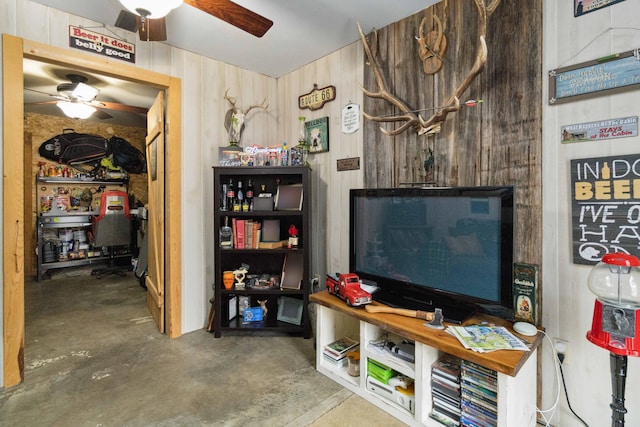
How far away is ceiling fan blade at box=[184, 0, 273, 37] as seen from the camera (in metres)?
1.47

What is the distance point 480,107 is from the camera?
5.85ft

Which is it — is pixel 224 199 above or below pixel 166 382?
above

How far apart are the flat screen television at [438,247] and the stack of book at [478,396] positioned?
241 mm

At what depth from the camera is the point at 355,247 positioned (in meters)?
2.15

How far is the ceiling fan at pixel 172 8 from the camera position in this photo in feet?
4.48

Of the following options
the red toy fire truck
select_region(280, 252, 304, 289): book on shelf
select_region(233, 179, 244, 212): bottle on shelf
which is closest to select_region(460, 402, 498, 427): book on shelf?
the red toy fire truck

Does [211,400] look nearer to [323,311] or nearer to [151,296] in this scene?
[323,311]

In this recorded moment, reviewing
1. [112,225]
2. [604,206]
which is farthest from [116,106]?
[604,206]

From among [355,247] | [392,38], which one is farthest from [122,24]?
[355,247]

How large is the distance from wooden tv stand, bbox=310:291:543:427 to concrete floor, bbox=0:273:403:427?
0.27ft

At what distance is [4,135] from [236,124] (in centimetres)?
148

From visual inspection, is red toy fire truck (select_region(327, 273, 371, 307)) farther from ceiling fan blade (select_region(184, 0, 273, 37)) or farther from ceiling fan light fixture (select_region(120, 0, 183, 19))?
ceiling fan light fixture (select_region(120, 0, 183, 19))

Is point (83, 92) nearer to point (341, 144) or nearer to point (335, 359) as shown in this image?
point (341, 144)

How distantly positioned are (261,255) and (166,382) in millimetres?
1222
